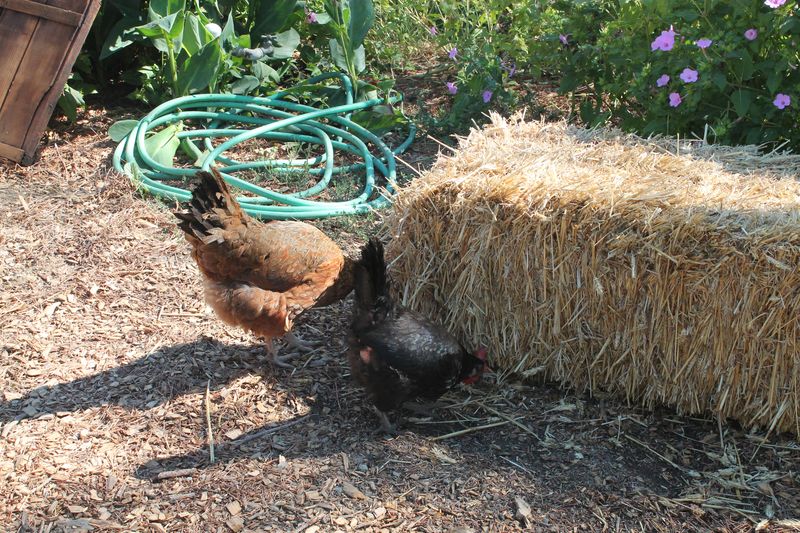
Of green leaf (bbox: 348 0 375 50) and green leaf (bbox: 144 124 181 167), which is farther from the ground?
green leaf (bbox: 348 0 375 50)

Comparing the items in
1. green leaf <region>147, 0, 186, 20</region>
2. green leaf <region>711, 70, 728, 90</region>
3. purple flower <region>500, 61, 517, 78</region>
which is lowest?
green leaf <region>147, 0, 186, 20</region>

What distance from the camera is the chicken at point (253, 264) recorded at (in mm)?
3924

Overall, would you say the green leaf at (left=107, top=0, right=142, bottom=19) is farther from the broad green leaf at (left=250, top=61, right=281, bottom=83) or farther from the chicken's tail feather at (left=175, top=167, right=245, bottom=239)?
the chicken's tail feather at (left=175, top=167, right=245, bottom=239)

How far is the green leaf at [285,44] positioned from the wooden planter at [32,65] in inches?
67.4

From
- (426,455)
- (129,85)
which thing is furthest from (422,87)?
(426,455)

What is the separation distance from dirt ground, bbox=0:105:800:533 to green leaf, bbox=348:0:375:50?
2.92m

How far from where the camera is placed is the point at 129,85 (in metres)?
7.30

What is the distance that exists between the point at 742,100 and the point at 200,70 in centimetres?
422

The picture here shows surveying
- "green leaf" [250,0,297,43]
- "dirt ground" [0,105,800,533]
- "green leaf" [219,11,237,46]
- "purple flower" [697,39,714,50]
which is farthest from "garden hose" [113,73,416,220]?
"purple flower" [697,39,714,50]

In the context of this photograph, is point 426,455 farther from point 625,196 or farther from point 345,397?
point 625,196

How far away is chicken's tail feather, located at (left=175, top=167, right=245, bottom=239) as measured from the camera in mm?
3895

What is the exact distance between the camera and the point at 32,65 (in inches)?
231

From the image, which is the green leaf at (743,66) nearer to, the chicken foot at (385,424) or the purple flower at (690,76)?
the purple flower at (690,76)

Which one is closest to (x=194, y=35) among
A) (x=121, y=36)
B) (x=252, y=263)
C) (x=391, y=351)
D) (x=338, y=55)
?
(x=121, y=36)
